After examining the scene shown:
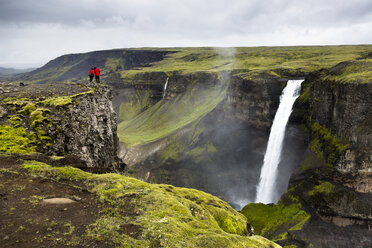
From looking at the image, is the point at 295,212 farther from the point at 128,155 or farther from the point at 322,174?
the point at 128,155

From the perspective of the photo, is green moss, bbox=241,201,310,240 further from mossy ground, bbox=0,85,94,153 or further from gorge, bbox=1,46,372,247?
mossy ground, bbox=0,85,94,153

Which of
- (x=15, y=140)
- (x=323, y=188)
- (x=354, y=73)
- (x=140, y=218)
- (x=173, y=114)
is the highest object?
(x=354, y=73)

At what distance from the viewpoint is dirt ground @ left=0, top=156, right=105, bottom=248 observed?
10.9 metres

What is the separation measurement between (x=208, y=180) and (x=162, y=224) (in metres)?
79.4

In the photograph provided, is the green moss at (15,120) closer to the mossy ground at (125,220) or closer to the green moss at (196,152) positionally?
the mossy ground at (125,220)

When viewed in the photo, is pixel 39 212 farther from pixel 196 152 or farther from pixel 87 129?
pixel 196 152

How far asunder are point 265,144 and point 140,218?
77.2m

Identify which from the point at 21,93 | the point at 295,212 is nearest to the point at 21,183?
the point at 21,93

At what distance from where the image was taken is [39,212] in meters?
12.8

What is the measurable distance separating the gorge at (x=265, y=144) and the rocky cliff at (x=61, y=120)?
33cm

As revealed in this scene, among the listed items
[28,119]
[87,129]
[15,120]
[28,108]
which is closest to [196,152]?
[87,129]

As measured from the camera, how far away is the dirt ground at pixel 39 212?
10891 mm

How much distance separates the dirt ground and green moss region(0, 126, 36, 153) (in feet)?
10.1

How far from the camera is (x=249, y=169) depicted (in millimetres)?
86688
